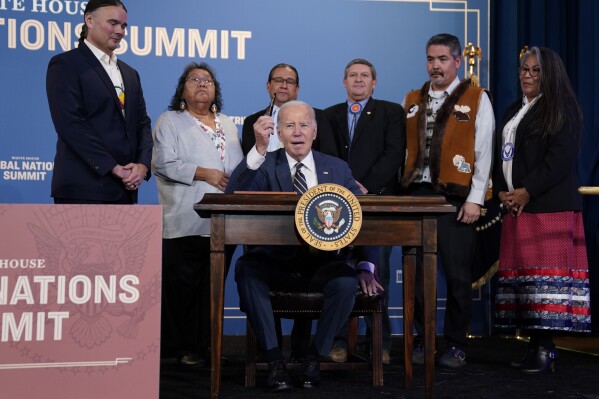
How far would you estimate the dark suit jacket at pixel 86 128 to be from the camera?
332cm

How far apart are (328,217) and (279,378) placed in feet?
2.33

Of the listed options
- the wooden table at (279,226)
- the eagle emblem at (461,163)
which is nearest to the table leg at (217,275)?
the wooden table at (279,226)

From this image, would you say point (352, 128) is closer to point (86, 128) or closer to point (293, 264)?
point (293, 264)

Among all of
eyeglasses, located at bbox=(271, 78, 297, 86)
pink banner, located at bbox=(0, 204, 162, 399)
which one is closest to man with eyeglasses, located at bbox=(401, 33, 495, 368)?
eyeglasses, located at bbox=(271, 78, 297, 86)

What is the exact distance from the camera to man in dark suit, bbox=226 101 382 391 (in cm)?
310

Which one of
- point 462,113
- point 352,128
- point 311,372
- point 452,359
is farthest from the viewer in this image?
point 352,128

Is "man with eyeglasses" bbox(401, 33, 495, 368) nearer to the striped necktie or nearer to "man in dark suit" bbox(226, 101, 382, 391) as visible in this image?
"man in dark suit" bbox(226, 101, 382, 391)

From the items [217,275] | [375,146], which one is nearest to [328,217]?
[217,275]

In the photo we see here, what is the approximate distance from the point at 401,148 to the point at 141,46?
210 centimetres

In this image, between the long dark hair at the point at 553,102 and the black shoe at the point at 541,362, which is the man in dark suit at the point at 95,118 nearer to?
the long dark hair at the point at 553,102

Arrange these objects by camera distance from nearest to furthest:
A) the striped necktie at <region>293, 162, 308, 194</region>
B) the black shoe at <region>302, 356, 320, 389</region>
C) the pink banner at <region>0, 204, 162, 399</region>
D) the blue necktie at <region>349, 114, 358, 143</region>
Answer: the pink banner at <region>0, 204, 162, 399</region>
the black shoe at <region>302, 356, 320, 389</region>
the striped necktie at <region>293, 162, 308, 194</region>
the blue necktie at <region>349, 114, 358, 143</region>

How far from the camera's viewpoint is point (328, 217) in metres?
2.81

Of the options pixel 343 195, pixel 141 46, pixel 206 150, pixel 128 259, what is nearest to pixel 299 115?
pixel 343 195

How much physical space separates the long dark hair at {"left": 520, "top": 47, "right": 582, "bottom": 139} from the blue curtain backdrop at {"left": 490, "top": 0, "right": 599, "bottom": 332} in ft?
5.30
